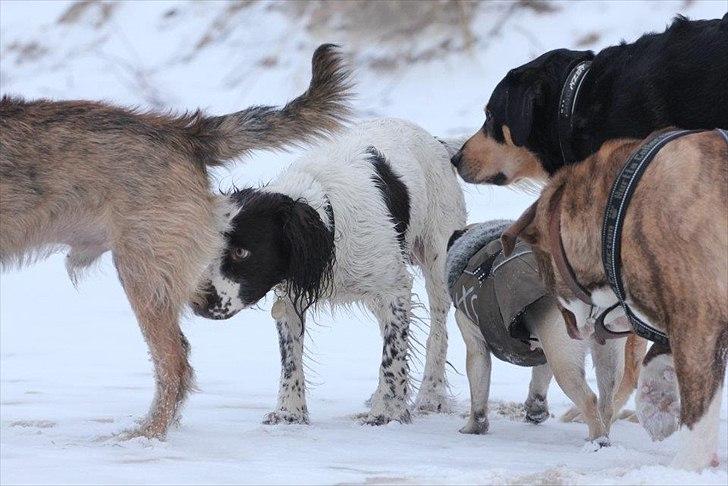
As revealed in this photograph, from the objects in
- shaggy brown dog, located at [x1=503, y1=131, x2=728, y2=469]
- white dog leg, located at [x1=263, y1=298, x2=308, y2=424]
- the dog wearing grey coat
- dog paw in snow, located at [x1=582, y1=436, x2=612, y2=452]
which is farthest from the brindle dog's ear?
white dog leg, located at [x1=263, y1=298, x2=308, y2=424]

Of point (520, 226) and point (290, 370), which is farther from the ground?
point (520, 226)

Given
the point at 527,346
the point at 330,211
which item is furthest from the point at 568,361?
the point at 330,211

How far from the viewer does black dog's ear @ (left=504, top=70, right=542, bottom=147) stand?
564 cm

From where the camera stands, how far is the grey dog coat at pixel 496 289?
512 centimetres

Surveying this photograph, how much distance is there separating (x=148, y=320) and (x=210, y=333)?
381 centimetres

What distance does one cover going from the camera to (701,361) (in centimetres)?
367

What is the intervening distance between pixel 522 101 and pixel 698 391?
2.26m

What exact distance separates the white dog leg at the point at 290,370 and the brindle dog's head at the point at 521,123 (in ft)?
4.07

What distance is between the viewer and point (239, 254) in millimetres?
5938

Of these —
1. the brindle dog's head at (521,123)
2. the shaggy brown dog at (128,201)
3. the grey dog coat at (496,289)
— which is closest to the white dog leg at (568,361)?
the grey dog coat at (496,289)

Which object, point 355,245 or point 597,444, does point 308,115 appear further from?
point 597,444

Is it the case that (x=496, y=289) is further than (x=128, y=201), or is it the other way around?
(x=496, y=289)

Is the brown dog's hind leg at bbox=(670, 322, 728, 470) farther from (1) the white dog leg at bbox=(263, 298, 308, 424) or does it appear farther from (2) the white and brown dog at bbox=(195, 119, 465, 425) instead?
(1) the white dog leg at bbox=(263, 298, 308, 424)

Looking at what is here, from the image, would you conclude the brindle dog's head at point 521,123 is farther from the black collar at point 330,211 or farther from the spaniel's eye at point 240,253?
the spaniel's eye at point 240,253
